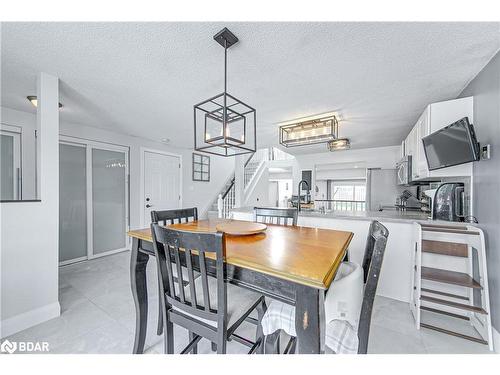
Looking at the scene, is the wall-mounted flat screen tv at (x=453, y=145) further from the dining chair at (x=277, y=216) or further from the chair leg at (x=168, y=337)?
the chair leg at (x=168, y=337)

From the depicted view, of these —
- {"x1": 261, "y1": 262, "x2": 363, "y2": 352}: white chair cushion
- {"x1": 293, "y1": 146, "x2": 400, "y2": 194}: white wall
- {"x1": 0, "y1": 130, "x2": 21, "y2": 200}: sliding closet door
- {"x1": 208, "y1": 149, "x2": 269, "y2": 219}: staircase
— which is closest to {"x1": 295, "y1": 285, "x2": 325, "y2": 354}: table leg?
{"x1": 261, "y1": 262, "x2": 363, "y2": 352}: white chair cushion

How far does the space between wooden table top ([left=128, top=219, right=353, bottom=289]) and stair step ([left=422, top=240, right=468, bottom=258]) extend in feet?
3.35

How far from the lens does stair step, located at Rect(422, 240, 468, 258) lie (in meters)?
1.86

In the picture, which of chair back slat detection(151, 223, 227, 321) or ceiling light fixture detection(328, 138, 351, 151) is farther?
ceiling light fixture detection(328, 138, 351, 151)

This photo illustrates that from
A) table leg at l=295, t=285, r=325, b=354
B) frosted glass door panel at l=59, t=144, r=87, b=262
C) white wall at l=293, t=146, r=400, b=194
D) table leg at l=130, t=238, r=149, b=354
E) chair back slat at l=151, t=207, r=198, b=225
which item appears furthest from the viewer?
white wall at l=293, t=146, r=400, b=194

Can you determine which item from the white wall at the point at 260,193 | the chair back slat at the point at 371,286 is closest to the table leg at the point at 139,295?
the chair back slat at the point at 371,286

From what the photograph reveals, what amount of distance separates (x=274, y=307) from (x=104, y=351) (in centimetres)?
137

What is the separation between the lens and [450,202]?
2057 millimetres

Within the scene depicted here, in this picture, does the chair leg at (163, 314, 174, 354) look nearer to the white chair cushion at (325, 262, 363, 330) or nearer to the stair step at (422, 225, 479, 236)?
the white chair cushion at (325, 262, 363, 330)

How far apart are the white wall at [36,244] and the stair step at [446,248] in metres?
3.54

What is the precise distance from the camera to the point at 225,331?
0.99 metres

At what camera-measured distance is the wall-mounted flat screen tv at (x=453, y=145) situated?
169 centimetres
